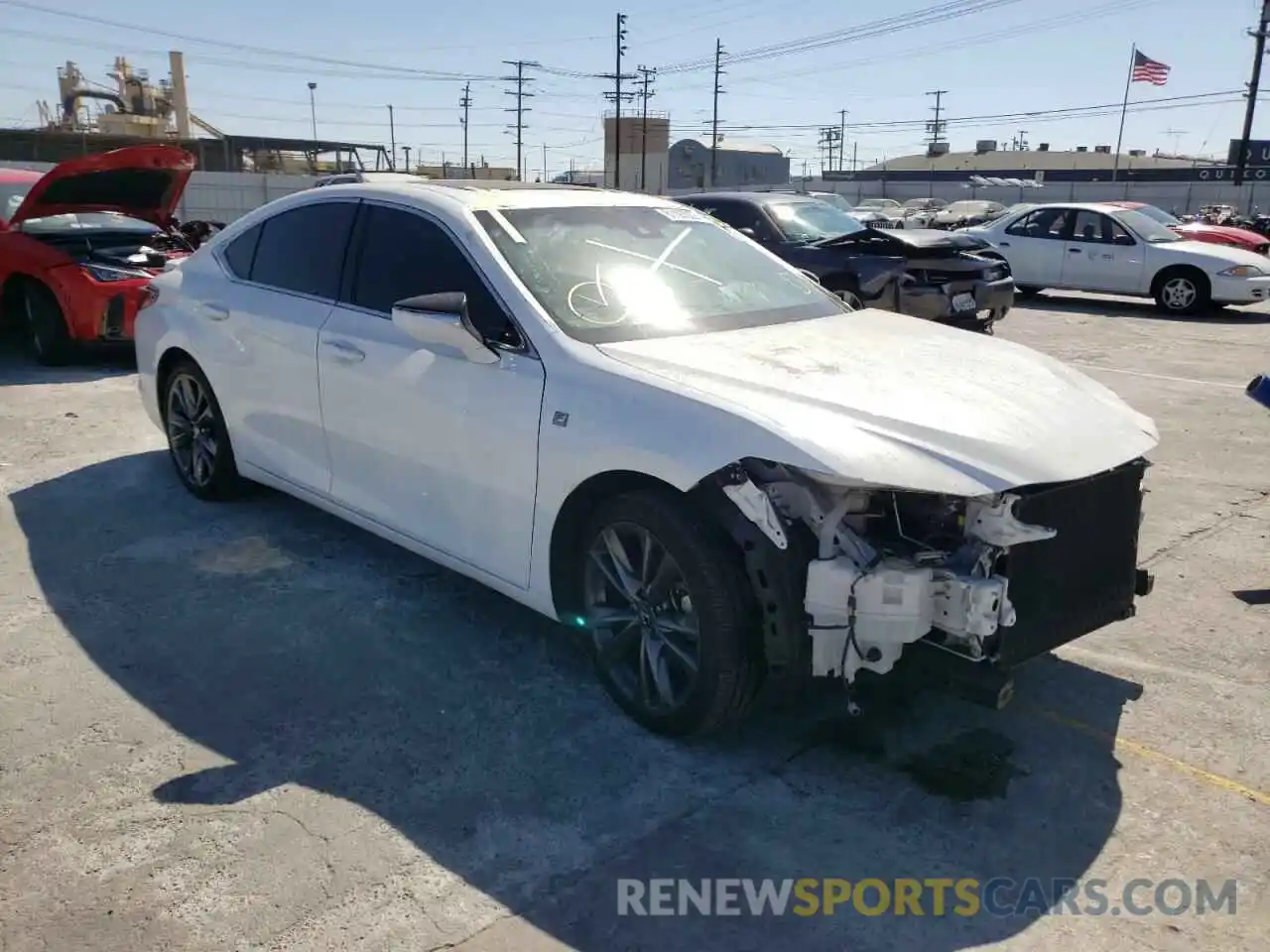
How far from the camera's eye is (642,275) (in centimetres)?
404

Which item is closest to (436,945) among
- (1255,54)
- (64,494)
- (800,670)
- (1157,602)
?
(800,670)

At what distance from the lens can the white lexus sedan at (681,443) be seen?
2938 millimetres

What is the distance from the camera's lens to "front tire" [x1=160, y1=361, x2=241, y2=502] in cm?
531

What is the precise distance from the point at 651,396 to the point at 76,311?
7551 mm

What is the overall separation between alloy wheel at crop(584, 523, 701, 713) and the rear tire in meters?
7.53

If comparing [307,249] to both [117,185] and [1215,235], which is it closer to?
[117,185]

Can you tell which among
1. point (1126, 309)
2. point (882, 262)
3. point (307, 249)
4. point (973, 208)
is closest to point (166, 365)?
point (307, 249)

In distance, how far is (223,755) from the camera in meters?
3.25

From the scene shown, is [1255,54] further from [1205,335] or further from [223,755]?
[223,755]

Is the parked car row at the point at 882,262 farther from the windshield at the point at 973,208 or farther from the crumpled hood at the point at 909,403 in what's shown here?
the windshield at the point at 973,208

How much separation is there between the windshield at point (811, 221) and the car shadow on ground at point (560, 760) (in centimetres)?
750

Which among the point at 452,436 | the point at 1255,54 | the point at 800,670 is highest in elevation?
the point at 1255,54

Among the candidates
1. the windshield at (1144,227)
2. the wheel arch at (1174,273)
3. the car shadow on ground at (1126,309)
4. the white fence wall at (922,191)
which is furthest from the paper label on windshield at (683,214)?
the white fence wall at (922,191)

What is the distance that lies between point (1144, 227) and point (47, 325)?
14.2 m
